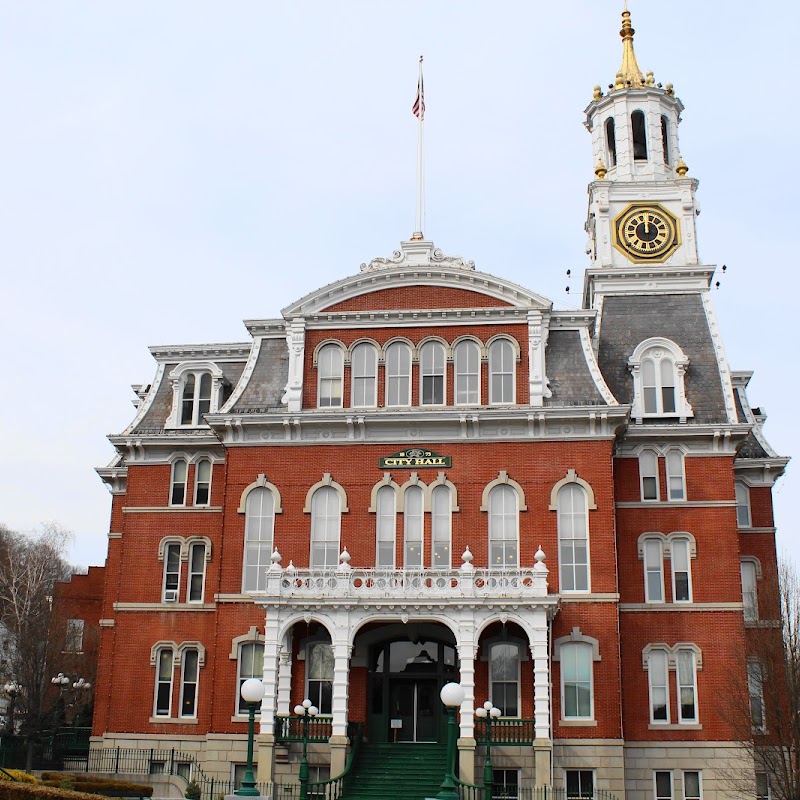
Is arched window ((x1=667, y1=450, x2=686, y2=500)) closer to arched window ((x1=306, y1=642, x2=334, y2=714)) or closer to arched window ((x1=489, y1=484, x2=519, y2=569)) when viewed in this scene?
arched window ((x1=489, y1=484, x2=519, y2=569))

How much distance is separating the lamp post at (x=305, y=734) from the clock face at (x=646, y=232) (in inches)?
912

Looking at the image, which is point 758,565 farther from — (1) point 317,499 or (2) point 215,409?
(2) point 215,409

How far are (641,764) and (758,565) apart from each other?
9.46 metres

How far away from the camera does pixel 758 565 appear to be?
1539 inches

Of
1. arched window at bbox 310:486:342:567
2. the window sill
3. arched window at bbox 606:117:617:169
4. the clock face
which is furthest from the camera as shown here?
arched window at bbox 606:117:617:169

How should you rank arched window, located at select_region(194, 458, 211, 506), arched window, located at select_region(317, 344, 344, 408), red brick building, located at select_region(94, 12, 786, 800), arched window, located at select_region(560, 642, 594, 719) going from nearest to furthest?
red brick building, located at select_region(94, 12, 786, 800), arched window, located at select_region(560, 642, 594, 719), arched window, located at select_region(317, 344, 344, 408), arched window, located at select_region(194, 458, 211, 506)

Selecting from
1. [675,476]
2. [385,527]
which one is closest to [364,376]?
[385,527]

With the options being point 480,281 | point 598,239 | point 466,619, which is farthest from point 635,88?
point 466,619

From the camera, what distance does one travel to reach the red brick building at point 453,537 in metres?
32.5

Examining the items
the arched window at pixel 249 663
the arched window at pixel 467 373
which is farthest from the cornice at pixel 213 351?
the arched window at pixel 249 663

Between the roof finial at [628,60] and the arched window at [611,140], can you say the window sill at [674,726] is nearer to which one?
the arched window at [611,140]

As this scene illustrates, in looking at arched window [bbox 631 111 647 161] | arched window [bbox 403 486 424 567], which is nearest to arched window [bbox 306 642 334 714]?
arched window [bbox 403 486 424 567]

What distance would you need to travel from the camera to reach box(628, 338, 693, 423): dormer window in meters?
37.2

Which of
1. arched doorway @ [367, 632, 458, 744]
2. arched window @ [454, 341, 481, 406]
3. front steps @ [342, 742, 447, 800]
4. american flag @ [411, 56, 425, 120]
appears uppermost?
american flag @ [411, 56, 425, 120]
